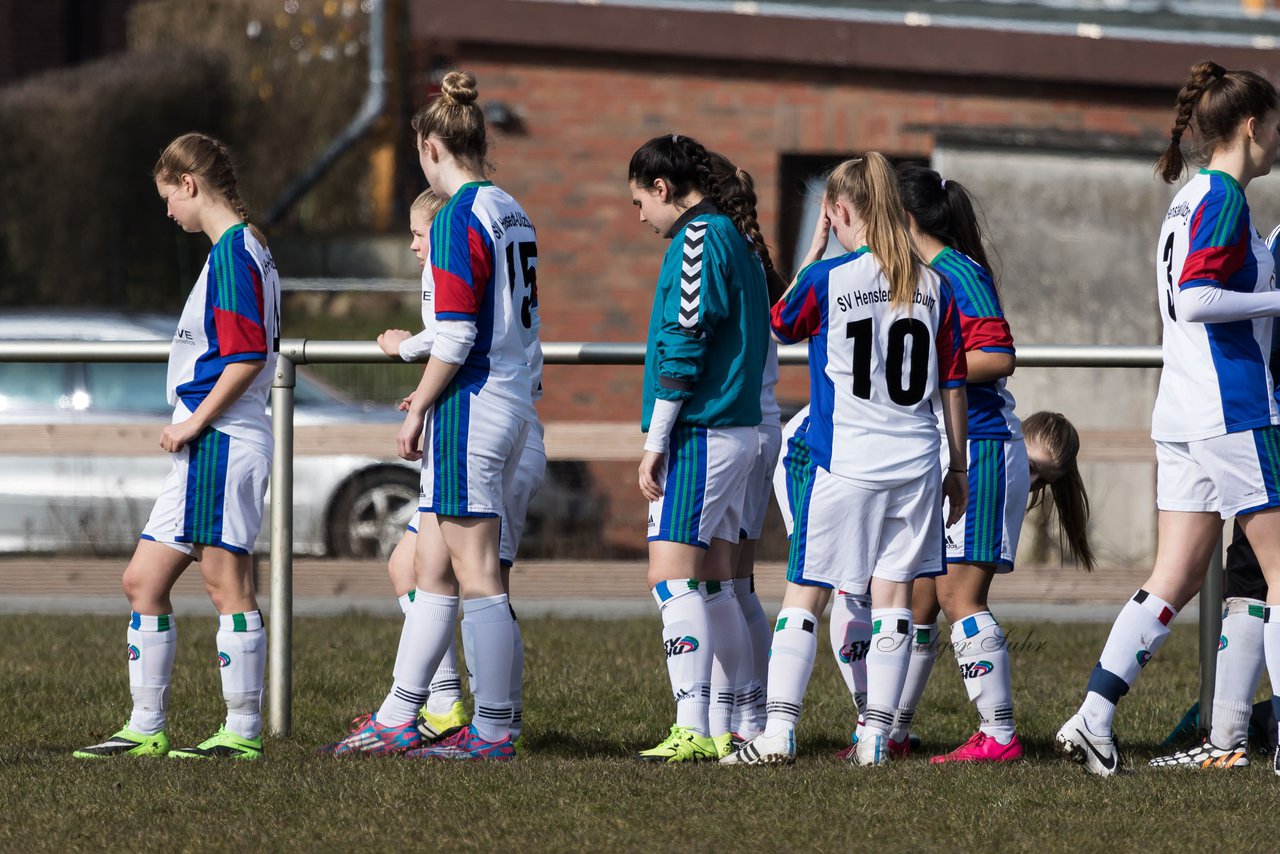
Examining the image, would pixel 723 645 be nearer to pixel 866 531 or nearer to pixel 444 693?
pixel 866 531

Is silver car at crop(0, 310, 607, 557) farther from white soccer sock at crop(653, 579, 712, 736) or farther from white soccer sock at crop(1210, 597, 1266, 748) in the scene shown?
white soccer sock at crop(1210, 597, 1266, 748)

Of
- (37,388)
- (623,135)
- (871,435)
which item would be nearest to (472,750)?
(871,435)

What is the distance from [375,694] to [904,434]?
8.51 ft

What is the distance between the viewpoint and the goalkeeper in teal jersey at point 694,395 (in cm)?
523

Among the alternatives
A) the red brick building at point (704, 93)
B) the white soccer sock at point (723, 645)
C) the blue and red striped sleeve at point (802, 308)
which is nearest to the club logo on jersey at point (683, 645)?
the white soccer sock at point (723, 645)

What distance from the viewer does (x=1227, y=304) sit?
4.99m

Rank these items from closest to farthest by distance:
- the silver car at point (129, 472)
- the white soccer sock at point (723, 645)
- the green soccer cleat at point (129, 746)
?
the green soccer cleat at point (129, 746)
the white soccer sock at point (723, 645)
the silver car at point (129, 472)

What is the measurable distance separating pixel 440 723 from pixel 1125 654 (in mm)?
2087

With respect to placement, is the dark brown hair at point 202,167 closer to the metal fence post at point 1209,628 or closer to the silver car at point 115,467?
the metal fence post at point 1209,628

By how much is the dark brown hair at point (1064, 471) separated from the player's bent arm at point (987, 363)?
2.24ft

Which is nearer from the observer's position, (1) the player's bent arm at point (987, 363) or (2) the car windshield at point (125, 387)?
(1) the player's bent arm at point (987, 363)

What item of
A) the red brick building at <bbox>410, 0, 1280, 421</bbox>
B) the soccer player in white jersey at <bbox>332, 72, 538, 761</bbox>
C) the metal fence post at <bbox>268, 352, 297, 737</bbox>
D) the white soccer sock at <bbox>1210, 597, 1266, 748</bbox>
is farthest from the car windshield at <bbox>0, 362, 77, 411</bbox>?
the white soccer sock at <bbox>1210, 597, 1266, 748</bbox>

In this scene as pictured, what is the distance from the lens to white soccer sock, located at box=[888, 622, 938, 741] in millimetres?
5590

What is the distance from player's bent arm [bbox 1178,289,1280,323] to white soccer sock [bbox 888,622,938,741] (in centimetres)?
128
